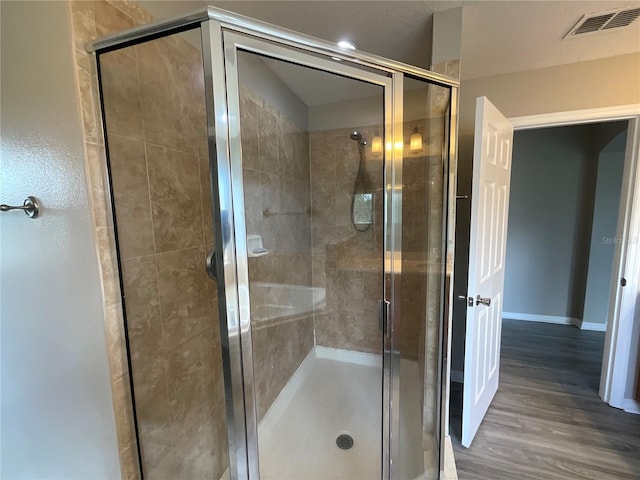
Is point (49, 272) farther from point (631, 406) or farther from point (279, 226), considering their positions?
point (631, 406)

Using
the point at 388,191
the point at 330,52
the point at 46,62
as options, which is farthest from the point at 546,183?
the point at 46,62

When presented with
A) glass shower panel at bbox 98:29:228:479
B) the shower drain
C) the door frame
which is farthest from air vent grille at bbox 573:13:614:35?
the shower drain

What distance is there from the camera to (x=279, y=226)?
6.48 ft

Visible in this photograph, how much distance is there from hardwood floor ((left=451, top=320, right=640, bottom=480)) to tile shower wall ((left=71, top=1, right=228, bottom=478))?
1570mm

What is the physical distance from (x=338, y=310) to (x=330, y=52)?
2.15 meters

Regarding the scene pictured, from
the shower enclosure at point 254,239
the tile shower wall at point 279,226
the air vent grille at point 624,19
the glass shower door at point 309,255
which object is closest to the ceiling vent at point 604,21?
the air vent grille at point 624,19

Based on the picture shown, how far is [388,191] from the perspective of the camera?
4.29 feet

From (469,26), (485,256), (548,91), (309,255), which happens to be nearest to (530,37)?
(469,26)

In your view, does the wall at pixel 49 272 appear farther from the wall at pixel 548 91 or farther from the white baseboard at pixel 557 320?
the white baseboard at pixel 557 320

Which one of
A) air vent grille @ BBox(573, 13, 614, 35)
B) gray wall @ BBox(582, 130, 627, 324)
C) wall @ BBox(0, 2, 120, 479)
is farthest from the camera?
gray wall @ BBox(582, 130, 627, 324)

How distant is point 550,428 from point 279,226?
2297mm

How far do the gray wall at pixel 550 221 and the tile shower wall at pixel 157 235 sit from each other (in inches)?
151

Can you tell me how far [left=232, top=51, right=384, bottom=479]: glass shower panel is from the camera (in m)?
1.45

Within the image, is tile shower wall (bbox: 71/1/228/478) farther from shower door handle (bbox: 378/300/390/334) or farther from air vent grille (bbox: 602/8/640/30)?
air vent grille (bbox: 602/8/640/30)
